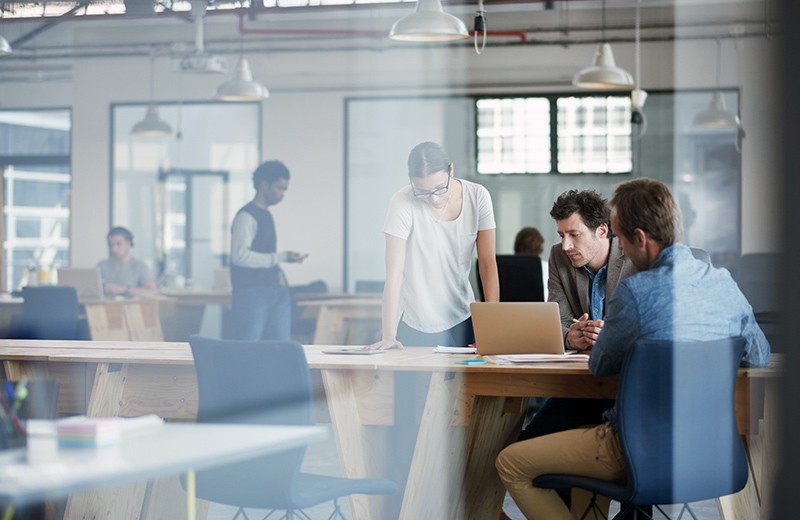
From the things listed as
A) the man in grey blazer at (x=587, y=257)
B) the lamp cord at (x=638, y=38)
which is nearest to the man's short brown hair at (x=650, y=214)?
the man in grey blazer at (x=587, y=257)

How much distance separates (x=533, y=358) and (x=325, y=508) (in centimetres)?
122

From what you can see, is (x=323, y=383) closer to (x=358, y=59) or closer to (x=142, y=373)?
(x=142, y=373)

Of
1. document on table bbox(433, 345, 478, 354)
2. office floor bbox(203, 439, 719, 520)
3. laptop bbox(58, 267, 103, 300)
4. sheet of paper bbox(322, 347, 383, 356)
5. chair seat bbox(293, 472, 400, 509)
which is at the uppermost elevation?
laptop bbox(58, 267, 103, 300)

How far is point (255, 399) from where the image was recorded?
8.86ft

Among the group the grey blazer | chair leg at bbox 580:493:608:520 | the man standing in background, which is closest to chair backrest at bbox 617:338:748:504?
chair leg at bbox 580:493:608:520

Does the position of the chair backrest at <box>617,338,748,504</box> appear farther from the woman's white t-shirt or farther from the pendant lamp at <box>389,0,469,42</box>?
the pendant lamp at <box>389,0,469,42</box>

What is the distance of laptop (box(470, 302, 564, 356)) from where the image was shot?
3.23m

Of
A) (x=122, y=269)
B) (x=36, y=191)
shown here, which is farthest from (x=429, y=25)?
(x=36, y=191)

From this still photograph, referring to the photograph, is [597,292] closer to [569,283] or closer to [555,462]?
[569,283]

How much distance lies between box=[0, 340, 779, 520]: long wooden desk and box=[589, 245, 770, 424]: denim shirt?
0.20 m

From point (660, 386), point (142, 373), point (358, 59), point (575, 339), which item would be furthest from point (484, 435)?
point (358, 59)

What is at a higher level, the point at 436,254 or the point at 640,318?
the point at 436,254

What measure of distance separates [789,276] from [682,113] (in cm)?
871

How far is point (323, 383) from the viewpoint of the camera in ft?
10.3
